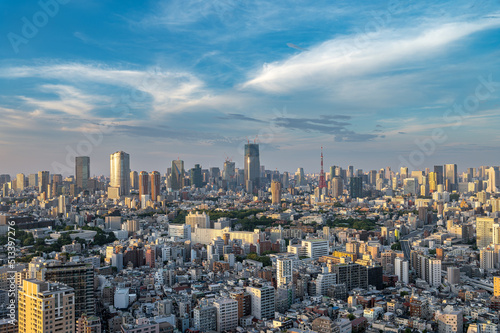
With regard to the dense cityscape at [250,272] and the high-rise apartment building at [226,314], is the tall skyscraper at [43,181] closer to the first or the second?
the dense cityscape at [250,272]

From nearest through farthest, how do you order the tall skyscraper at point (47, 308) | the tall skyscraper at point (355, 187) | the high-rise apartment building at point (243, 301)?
the tall skyscraper at point (47, 308) < the high-rise apartment building at point (243, 301) < the tall skyscraper at point (355, 187)

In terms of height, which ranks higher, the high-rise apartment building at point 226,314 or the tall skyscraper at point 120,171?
the tall skyscraper at point 120,171

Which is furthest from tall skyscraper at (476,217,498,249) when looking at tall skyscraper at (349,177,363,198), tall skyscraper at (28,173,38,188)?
tall skyscraper at (28,173,38,188)

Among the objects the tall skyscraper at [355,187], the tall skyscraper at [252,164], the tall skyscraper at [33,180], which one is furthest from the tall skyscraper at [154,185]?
the tall skyscraper at [355,187]

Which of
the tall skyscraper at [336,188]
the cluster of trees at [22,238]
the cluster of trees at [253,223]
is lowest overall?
the cluster of trees at [253,223]

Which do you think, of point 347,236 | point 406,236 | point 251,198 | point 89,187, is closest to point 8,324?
point 347,236

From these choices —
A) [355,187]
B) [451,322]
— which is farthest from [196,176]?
[451,322]

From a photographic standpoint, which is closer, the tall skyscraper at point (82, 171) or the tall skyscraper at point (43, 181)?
the tall skyscraper at point (43, 181)

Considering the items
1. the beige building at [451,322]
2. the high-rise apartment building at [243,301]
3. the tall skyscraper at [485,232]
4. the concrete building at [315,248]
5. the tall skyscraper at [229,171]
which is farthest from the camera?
the tall skyscraper at [229,171]
